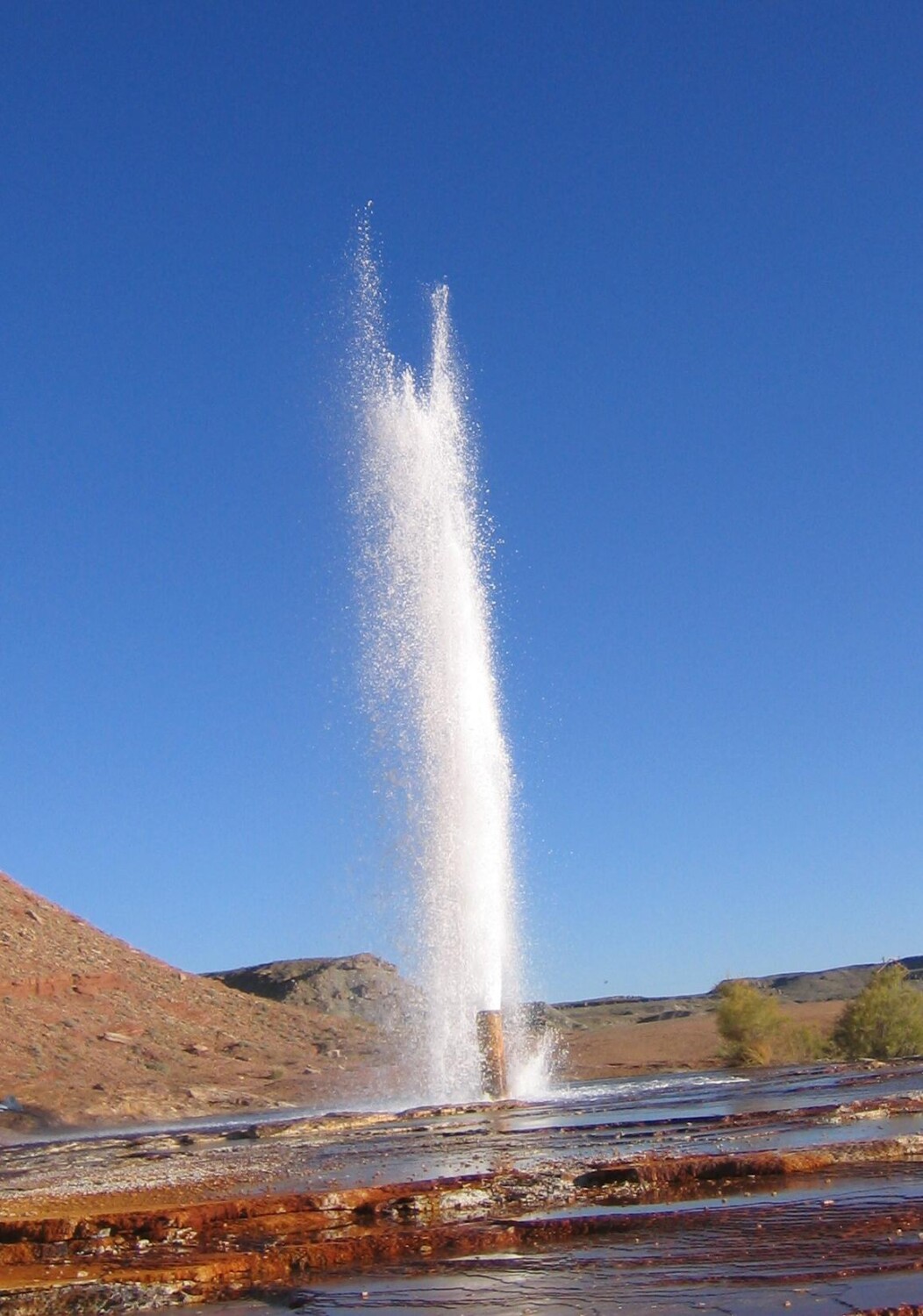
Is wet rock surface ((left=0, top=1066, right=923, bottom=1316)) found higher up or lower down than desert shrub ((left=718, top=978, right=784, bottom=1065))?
lower down

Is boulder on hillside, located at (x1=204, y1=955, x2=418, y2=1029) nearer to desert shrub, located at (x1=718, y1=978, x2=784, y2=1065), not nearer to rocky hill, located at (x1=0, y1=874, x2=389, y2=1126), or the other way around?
rocky hill, located at (x1=0, y1=874, x2=389, y2=1126)

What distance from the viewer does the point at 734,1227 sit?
9477mm

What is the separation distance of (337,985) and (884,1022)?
4196 cm

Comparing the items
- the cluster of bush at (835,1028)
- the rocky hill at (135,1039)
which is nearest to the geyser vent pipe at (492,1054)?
the rocky hill at (135,1039)

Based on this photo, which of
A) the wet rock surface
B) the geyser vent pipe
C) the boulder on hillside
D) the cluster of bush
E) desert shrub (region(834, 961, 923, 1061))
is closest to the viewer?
the wet rock surface

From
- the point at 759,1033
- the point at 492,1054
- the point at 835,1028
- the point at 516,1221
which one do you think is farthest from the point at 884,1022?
the point at 516,1221

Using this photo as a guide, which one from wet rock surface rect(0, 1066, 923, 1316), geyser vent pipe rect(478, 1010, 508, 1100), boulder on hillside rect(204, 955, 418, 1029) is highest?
boulder on hillside rect(204, 955, 418, 1029)

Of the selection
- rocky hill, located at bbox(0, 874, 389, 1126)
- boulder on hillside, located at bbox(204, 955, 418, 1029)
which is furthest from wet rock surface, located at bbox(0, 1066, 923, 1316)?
boulder on hillside, located at bbox(204, 955, 418, 1029)

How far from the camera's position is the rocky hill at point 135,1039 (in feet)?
145

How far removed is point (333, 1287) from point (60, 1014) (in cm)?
4734

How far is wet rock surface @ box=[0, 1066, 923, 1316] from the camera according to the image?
7992mm

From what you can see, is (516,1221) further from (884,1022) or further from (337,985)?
(337,985)

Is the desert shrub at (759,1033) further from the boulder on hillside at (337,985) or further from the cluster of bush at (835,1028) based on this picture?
the boulder on hillside at (337,985)

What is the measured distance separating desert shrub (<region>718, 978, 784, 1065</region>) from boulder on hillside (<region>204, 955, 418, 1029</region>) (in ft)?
81.3
